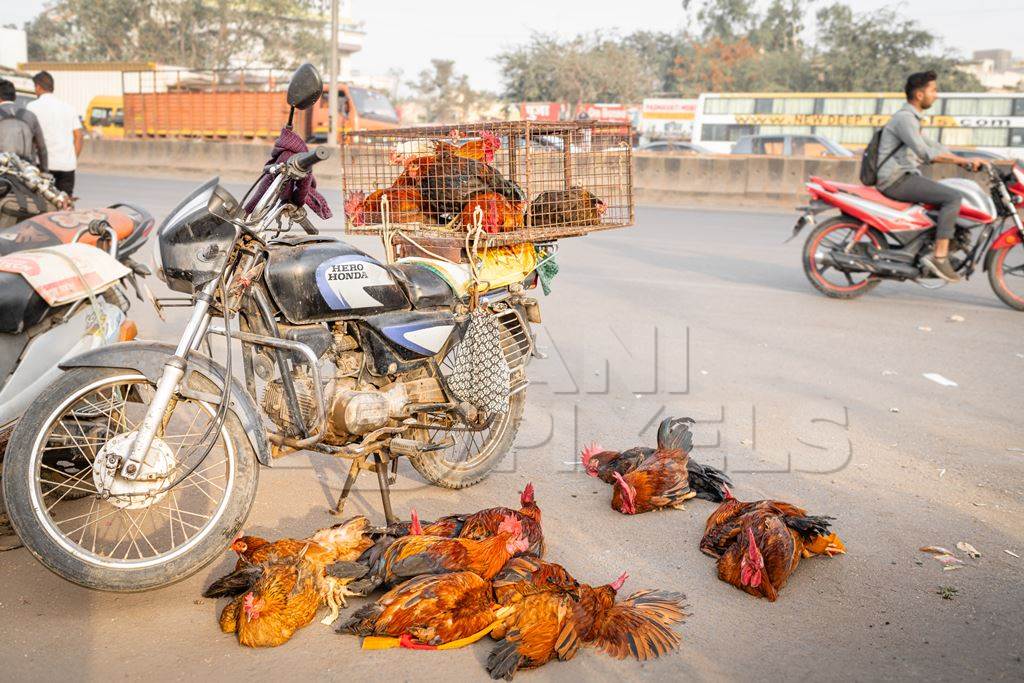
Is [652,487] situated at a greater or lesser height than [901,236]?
lesser

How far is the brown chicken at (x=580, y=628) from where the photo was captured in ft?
9.11

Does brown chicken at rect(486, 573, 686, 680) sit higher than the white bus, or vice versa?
the white bus

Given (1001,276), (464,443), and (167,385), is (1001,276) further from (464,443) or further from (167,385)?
(167,385)

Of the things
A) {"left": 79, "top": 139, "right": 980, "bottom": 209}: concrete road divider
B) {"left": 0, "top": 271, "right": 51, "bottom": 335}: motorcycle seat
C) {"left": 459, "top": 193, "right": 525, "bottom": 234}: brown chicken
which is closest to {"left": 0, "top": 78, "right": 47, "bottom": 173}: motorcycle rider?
{"left": 0, "top": 271, "right": 51, "bottom": 335}: motorcycle seat

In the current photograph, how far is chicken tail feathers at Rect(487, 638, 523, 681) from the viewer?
2707 mm

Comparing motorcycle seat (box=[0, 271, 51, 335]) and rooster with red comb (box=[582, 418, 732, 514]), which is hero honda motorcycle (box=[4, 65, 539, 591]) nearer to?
motorcycle seat (box=[0, 271, 51, 335])

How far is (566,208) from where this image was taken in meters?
4.26

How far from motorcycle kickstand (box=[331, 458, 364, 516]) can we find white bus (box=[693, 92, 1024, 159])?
31.0m

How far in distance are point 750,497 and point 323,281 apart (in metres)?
2.19

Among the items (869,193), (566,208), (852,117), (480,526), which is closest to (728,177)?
(869,193)

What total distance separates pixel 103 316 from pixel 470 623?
2.10 m

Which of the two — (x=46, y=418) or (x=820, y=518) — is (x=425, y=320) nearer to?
(x=46, y=418)

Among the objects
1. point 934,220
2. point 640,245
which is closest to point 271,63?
point 640,245

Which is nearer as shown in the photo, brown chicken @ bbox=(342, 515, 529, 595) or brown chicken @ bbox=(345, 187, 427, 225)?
brown chicken @ bbox=(342, 515, 529, 595)
